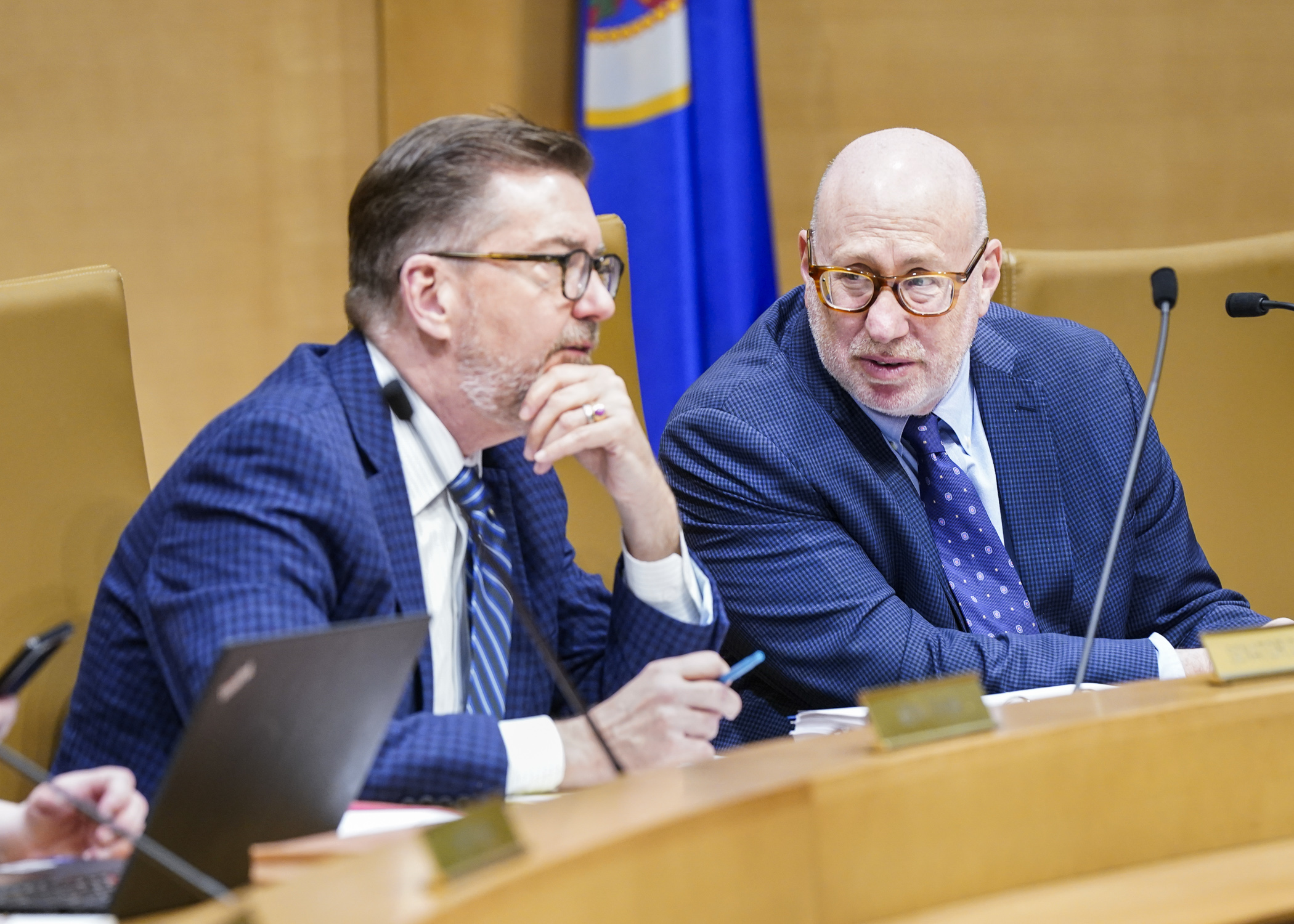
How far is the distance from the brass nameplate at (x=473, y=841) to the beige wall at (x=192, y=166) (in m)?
2.21

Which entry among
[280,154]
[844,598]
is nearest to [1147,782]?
[844,598]

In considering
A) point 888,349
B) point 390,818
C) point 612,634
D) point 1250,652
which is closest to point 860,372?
point 888,349

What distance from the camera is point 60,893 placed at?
36.9 inches

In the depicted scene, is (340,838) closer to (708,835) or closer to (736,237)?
(708,835)

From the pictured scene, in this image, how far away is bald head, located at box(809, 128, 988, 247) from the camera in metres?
1.93

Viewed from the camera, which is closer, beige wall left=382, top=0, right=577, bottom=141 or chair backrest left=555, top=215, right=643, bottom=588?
chair backrest left=555, top=215, right=643, bottom=588

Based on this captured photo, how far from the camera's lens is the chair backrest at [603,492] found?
2.18 metres

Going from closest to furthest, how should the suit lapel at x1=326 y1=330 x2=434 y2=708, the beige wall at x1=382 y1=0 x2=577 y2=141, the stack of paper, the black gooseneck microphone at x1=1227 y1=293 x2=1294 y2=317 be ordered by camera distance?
the suit lapel at x1=326 y1=330 x2=434 y2=708, the stack of paper, the black gooseneck microphone at x1=1227 y1=293 x2=1294 y2=317, the beige wall at x1=382 y1=0 x2=577 y2=141

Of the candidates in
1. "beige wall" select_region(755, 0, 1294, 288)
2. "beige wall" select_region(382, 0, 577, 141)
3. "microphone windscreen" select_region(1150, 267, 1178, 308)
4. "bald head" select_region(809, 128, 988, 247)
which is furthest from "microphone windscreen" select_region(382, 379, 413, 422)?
"beige wall" select_region(755, 0, 1294, 288)

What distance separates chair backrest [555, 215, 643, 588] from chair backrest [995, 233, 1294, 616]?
78cm

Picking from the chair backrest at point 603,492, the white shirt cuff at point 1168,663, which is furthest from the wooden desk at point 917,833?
the chair backrest at point 603,492

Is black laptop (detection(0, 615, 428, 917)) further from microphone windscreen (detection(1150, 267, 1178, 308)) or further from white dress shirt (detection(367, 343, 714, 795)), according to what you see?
microphone windscreen (detection(1150, 267, 1178, 308))

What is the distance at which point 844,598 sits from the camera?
181 centimetres

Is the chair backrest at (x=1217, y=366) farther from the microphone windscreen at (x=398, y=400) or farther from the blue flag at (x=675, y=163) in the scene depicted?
Answer: the microphone windscreen at (x=398, y=400)
